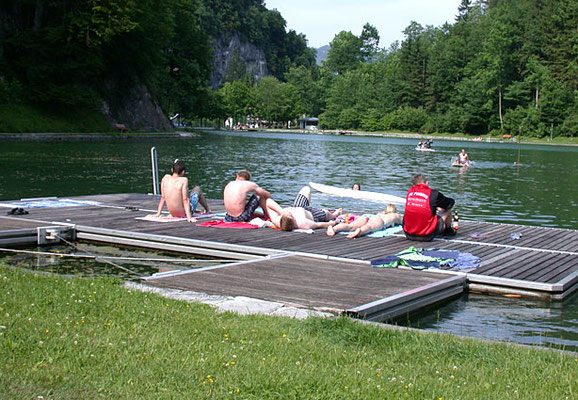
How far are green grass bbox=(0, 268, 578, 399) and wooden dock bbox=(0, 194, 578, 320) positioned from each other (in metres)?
1.39

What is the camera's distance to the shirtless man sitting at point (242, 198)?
13.5 metres

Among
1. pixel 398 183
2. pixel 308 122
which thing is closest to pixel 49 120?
pixel 398 183

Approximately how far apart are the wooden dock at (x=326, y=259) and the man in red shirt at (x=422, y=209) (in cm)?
30

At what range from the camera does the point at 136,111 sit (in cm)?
6906

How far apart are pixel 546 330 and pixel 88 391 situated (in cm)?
595

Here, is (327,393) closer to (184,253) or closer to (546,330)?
(546,330)

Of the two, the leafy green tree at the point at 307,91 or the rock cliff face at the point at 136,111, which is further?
the leafy green tree at the point at 307,91

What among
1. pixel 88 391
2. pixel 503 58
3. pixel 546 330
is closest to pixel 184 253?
pixel 546 330

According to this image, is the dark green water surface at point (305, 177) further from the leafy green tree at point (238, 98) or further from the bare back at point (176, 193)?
the leafy green tree at point (238, 98)

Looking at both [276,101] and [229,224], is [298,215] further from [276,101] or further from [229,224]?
[276,101]

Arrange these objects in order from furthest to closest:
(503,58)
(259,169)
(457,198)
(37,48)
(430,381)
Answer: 1. (503,58)
2. (37,48)
3. (259,169)
4. (457,198)
5. (430,381)

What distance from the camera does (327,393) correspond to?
4555 millimetres

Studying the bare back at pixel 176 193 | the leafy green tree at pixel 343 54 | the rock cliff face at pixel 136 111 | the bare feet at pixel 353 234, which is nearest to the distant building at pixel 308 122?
the leafy green tree at pixel 343 54

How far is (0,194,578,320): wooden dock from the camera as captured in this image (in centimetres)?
814
